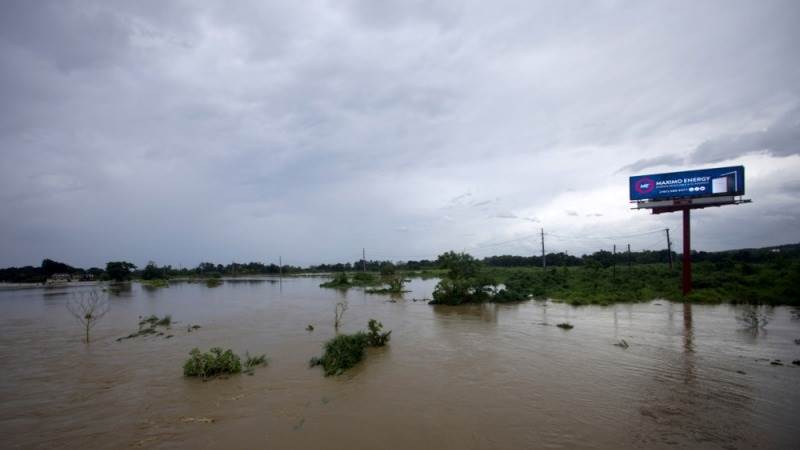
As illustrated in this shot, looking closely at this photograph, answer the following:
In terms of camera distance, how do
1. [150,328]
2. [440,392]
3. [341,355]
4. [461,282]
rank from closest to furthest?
[440,392] < [341,355] < [150,328] < [461,282]

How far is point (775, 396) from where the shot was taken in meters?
7.27

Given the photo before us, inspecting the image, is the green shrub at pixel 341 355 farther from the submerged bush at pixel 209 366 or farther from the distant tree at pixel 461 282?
the distant tree at pixel 461 282

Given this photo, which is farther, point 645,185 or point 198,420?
point 645,185

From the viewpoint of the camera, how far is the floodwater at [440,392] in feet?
20.1

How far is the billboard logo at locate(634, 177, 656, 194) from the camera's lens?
904 inches

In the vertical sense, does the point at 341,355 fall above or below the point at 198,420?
above

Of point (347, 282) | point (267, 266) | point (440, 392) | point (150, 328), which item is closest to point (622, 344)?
point (440, 392)

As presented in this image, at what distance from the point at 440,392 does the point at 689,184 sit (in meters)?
22.5

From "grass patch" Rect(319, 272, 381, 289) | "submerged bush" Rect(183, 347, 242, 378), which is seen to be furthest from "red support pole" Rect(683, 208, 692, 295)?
"grass patch" Rect(319, 272, 381, 289)

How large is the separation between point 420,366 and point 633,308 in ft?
48.7

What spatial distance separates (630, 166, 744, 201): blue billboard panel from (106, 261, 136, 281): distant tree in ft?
309

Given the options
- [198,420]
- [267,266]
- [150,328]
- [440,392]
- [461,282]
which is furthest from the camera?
[267,266]

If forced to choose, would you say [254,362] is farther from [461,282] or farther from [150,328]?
[461,282]

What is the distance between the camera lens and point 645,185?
910 inches
